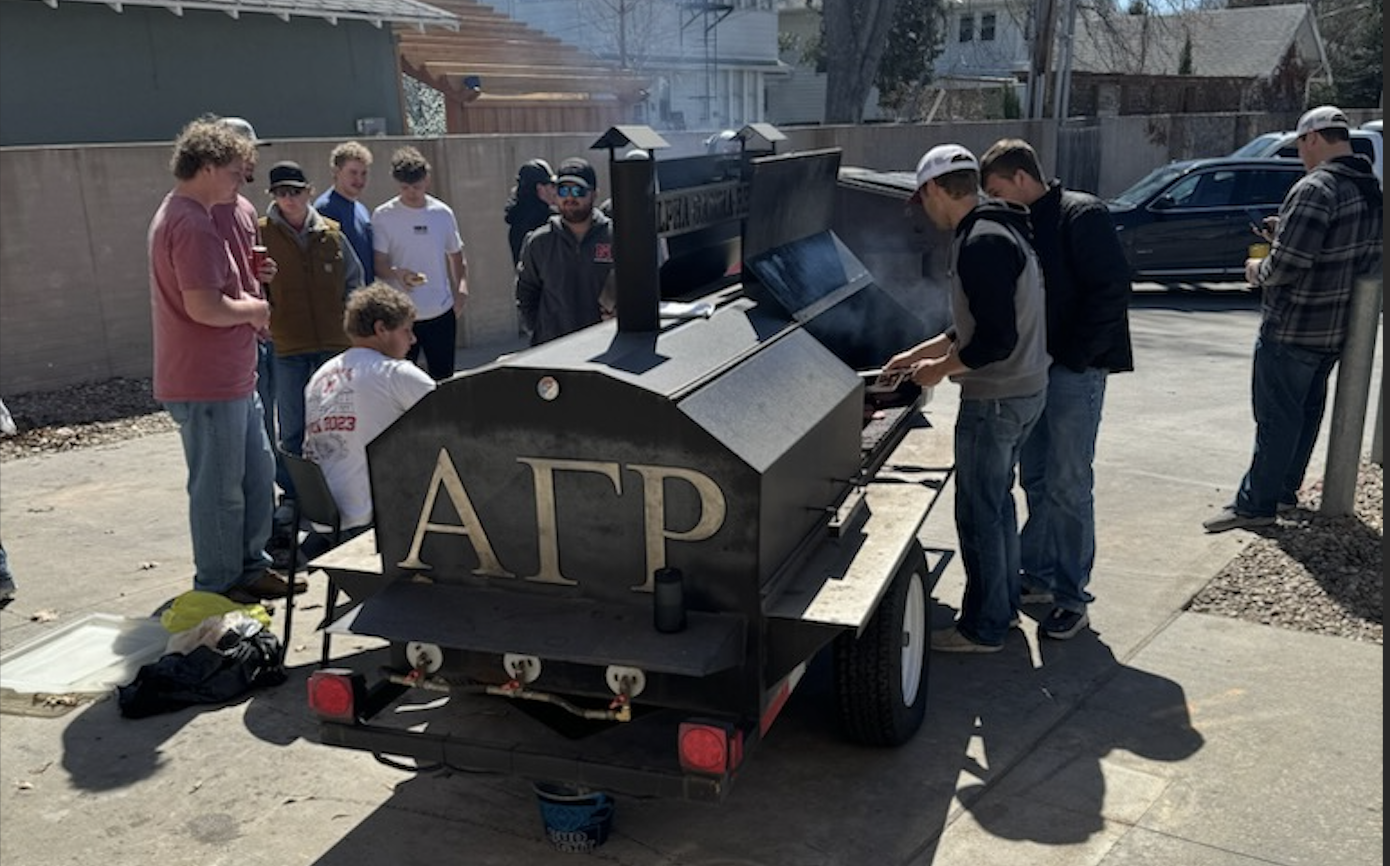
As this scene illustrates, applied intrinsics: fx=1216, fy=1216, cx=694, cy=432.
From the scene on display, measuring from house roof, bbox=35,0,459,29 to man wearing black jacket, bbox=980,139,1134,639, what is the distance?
12.8m

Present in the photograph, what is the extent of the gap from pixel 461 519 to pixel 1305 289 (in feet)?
13.7

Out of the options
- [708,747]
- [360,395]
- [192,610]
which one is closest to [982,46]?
[360,395]

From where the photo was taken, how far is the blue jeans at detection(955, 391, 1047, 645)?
442 cm

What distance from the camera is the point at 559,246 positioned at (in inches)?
243

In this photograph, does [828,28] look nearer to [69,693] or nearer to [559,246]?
[559,246]

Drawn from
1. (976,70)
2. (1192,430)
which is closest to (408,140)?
(1192,430)

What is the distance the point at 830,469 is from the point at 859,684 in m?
0.66

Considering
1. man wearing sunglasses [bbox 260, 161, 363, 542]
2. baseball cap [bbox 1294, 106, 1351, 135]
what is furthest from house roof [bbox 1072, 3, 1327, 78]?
man wearing sunglasses [bbox 260, 161, 363, 542]

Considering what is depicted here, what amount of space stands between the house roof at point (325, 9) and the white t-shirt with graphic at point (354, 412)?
11708 millimetres

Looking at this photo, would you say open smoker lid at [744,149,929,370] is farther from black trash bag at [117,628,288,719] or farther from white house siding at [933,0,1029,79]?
white house siding at [933,0,1029,79]

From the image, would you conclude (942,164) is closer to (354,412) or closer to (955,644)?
(955,644)

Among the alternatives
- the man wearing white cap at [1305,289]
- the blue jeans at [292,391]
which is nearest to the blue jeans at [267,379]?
the blue jeans at [292,391]

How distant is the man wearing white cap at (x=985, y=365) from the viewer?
13.5 ft

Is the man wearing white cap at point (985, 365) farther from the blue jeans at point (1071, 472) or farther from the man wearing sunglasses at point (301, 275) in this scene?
the man wearing sunglasses at point (301, 275)
